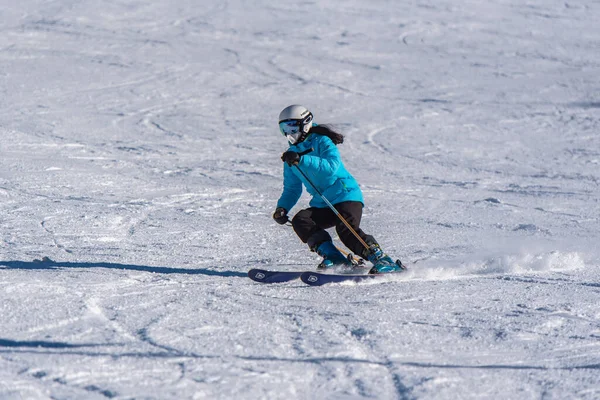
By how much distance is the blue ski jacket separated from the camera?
530cm

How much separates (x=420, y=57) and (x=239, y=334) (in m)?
15.2

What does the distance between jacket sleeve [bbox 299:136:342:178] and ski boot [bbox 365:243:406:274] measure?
63 cm

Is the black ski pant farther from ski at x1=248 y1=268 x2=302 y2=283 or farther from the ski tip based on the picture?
the ski tip

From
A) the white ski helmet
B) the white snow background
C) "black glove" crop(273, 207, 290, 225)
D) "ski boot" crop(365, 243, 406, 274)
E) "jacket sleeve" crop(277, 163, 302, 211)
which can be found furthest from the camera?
"jacket sleeve" crop(277, 163, 302, 211)

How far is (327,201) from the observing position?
17.7 feet

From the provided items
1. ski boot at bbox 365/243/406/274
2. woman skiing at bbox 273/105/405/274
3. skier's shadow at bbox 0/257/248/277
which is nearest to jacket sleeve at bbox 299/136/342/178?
woman skiing at bbox 273/105/405/274

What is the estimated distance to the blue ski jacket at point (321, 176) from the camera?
530 cm

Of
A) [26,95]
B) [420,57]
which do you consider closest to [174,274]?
[26,95]

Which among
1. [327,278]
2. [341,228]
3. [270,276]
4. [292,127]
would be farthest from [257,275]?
[292,127]

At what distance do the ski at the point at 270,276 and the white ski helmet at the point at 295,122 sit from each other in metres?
0.97

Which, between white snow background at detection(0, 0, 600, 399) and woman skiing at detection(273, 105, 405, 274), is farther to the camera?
woman skiing at detection(273, 105, 405, 274)

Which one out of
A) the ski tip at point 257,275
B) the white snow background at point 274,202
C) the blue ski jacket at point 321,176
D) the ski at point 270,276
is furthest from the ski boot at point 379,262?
the ski tip at point 257,275

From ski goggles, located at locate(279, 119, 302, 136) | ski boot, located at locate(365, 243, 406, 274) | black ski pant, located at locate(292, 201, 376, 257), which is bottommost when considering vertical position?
ski boot, located at locate(365, 243, 406, 274)

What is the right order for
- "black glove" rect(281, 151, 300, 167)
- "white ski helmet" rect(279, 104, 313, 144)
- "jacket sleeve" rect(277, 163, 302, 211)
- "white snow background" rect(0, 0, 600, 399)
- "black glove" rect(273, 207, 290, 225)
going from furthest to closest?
1. "jacket sleeve" rect(277, 163, 302, 211)
2. "black glove" rect(273, 207, 290, 225)
3. "white ski helmet" rect(279, 104, 313, 144)
4. "black glove" rect(281, 151, 300, 167)
5. "white snow background" rect(0, 0, 600, 399)
